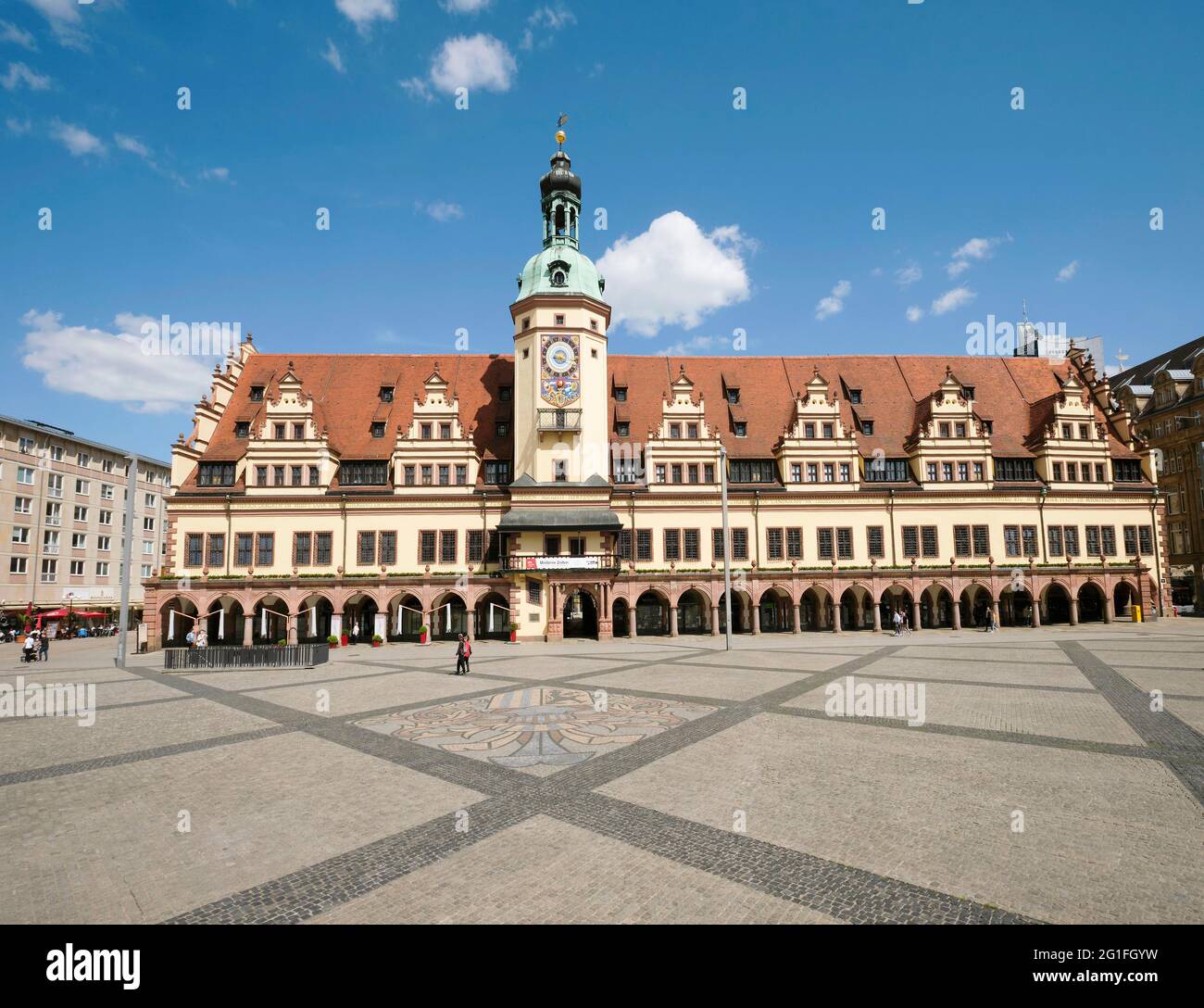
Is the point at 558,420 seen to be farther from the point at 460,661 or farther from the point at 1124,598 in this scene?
the point at 1124,598

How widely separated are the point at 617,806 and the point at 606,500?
108 feet

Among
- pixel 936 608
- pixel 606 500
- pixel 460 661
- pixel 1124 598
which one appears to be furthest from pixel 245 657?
pixel 1124 598

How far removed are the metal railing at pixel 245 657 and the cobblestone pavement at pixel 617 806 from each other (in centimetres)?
939

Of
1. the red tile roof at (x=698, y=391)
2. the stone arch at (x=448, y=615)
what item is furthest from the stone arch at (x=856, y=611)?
the stone arch at (x=448, y=615)

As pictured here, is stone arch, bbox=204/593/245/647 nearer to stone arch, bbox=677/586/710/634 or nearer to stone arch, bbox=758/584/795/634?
stone arch, bbox=677/586/710/634

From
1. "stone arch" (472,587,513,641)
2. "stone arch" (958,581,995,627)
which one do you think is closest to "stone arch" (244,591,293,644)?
"stone arch" (472,587,513,641)

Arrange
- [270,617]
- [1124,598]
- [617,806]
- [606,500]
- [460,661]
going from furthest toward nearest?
[1124,598] < [270,617] < [606,500] < [460,661] < [617,806]

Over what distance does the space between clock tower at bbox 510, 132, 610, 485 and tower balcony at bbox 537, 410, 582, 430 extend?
0.06 m

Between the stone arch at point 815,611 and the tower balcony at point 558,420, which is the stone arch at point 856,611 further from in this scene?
the tower balcony at point 558,420

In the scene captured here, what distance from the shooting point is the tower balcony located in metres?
42.4

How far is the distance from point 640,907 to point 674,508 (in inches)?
1479

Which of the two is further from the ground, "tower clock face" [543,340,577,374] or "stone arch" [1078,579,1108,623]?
"tower clock face" [543,340,577,374]

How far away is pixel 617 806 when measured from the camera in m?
10.1

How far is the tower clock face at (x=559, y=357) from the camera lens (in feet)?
141
